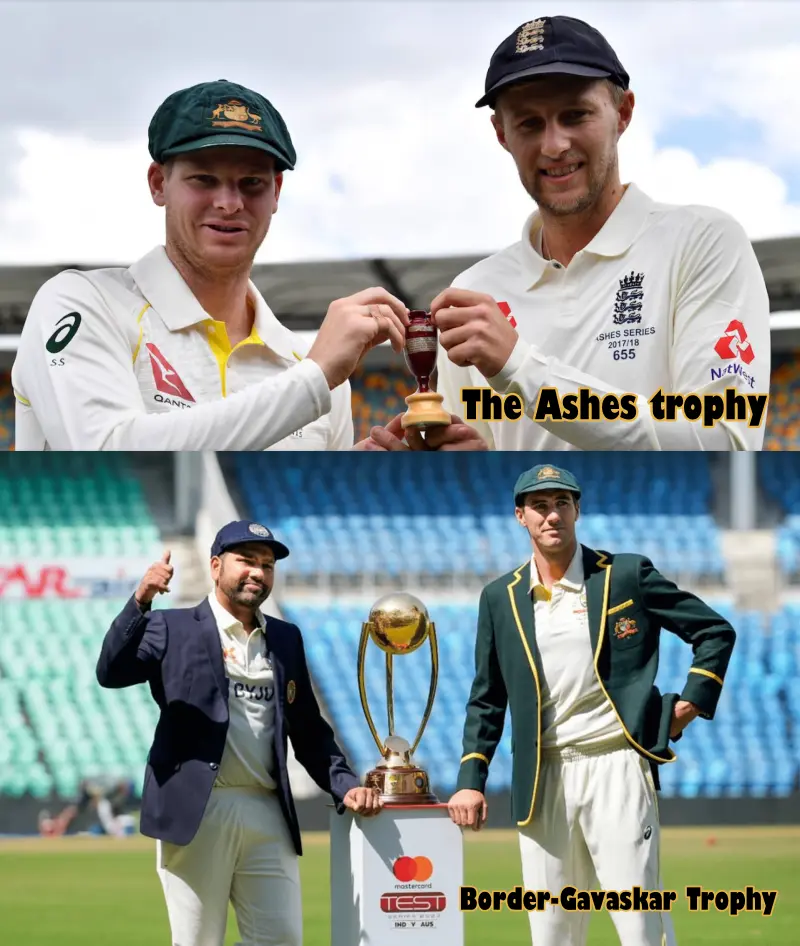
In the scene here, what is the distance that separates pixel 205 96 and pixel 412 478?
1323 mm

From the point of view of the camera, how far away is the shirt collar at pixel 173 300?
3.85 metres

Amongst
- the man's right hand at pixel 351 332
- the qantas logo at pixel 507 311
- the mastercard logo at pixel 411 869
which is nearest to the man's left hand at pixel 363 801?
the mastercard logo at pixel 411 869

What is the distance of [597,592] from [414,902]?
891mm

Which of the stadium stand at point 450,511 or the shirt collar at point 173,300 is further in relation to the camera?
the stadium stand at point 450,511

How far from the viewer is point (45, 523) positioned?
4.76 meters

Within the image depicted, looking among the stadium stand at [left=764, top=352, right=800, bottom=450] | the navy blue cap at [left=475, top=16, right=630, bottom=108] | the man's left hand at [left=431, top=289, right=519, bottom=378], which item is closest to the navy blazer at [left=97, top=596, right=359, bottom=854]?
the man's left hand at [left=431, top=289, right=519, bottom=378]

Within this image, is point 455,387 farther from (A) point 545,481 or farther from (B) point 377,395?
(B) point 377,395

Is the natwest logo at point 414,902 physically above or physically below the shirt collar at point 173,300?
below

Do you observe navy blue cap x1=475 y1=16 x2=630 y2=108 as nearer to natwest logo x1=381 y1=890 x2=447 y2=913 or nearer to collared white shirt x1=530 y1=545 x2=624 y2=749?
Result: collared white shirt x1=530 y1=545 x2=624 y2=749

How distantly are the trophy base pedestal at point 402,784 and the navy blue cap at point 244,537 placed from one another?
61cm

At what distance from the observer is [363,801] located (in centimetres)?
356

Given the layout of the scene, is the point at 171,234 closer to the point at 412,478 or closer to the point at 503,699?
the point at 412,478

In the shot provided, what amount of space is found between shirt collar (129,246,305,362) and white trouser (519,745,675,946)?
131cm

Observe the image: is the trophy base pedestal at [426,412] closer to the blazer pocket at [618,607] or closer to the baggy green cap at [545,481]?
the baggy green cap at [545,481]
